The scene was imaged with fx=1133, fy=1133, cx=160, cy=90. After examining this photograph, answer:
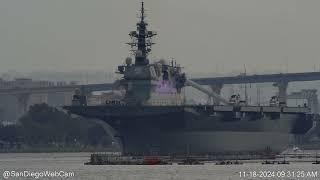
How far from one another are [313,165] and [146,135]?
24.3 m

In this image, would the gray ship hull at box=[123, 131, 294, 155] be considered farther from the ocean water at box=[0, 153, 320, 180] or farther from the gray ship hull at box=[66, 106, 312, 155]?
the ocean water at box=[0, 153, 320, 180]

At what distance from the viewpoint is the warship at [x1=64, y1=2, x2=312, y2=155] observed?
138125mm

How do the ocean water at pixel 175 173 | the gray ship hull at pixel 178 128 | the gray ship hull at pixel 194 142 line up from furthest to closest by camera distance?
1. the gray ship hull at pixel 194 142
2. the gray ship hull at pixel 178 128
3. the ocean water at pixel 175 173

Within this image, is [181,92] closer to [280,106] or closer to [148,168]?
[280,106]

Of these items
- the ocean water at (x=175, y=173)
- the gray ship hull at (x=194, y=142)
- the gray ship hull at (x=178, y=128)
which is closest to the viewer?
the ocean water at (x=175, y=173)

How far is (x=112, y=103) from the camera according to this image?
140m

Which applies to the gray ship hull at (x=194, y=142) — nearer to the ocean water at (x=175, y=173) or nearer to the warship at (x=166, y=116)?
the warship at (x=166, y=116)

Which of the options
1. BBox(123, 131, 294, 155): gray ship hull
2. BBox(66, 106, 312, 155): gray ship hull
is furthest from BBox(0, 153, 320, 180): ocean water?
BBox(123, 131, 294, 155): gray ship hull

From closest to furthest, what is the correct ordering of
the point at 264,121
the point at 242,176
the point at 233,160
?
the point at 242,176, the point at 233,160, the point at 264,121

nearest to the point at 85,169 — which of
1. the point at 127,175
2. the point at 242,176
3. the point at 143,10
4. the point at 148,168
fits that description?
the point at 148,168

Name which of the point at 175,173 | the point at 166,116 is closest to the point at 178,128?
the point at 166,116

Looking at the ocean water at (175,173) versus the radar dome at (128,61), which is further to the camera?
the radar dome at (128,61)

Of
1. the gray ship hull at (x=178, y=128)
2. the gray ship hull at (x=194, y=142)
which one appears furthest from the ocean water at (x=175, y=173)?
the gray ship hull at (x=194, y=142)

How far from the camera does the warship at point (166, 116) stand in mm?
138125
